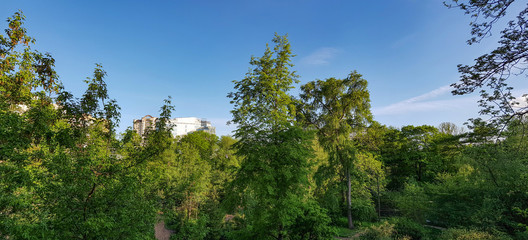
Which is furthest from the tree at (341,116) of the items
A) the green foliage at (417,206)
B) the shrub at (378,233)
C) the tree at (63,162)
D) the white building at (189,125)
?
the white building at (189,125)

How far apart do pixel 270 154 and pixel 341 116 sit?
11.4m

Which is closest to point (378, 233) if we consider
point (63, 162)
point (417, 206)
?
point (417, 206)

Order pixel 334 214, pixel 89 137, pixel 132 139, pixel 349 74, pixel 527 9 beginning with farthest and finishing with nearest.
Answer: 1. pixel 334 214
2. pixel 349 74
3. pixel 132 139
4. pixel 89 137
5. pixel 527 9

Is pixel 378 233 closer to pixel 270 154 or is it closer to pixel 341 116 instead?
pixel 270 154

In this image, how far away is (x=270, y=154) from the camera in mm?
9312

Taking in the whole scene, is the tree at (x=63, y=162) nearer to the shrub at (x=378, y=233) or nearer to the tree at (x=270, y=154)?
the tree at (x=270, y=154)

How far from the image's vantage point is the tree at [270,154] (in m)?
9.18

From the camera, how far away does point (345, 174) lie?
1947 cm

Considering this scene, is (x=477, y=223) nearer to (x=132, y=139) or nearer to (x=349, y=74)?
(x=349, y=74)

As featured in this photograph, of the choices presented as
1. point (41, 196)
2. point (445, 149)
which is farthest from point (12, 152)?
point (445, 149)

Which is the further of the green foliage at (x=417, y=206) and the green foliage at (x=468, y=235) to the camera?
the green foliage at (x=417, y=206)

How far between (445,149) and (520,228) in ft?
68.5

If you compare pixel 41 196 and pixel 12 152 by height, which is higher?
pixel 12 152

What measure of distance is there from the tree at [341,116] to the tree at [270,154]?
828cm
